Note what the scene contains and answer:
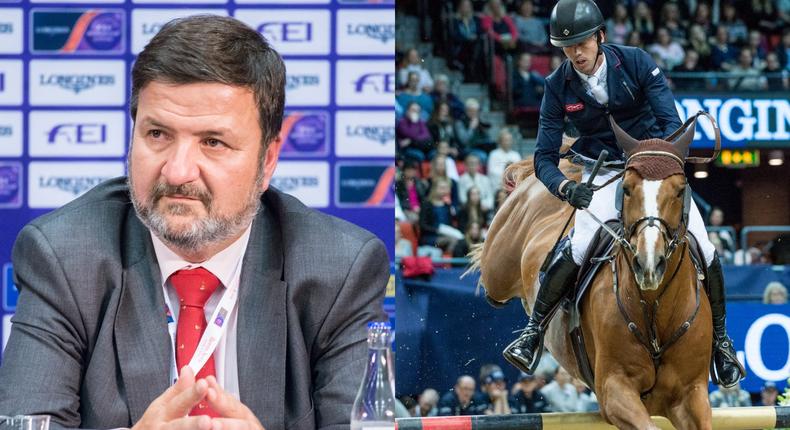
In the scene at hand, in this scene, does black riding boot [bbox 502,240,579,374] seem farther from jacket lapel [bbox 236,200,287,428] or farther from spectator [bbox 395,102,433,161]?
spectator [bbox 395,102,433,161]

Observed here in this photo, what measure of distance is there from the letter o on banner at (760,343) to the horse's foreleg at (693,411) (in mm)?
4172

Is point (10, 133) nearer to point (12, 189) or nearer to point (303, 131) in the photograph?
point (12, 189)

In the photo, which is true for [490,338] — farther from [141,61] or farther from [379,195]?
[141,61]

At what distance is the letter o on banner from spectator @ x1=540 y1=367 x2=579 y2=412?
4.25 feet

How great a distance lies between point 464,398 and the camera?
778 cm

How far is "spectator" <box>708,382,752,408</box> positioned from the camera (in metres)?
7.82

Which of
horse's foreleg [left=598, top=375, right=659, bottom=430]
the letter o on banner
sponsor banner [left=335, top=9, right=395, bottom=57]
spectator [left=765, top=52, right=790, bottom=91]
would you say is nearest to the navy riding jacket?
horse's foreleg [left=598, top=375, right=659, bottom=430]

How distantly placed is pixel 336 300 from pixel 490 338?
6880 mm

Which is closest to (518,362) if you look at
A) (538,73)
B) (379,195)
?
(379,195)

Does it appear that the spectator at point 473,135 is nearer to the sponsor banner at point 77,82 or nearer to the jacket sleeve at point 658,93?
the jacket sleeve at point 658,93

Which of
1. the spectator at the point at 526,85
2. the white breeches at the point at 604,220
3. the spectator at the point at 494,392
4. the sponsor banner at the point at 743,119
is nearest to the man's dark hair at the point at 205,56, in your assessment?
the white breeches at the point at 604,220

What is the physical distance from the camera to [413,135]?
8844mm

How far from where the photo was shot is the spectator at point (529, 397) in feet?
26.1

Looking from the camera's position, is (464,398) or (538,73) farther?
(538,73)
